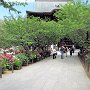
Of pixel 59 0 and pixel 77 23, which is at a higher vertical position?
pixel 59 0

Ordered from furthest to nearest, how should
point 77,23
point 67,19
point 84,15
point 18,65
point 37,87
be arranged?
point 67,19, point 77,23, point 84,15, point 18,65, point 37,87

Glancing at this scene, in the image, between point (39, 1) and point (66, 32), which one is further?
point (39, 1)

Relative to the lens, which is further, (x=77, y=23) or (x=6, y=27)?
(x=6, y=27)

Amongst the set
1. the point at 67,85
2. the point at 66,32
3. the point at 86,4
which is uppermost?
the point at 86,4

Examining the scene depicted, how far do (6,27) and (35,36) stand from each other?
4186mm

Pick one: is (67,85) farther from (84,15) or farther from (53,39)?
(53,39)

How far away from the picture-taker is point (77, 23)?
40312 millimetres

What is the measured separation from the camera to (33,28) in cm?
4622

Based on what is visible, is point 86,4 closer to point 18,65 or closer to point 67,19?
point 67,19

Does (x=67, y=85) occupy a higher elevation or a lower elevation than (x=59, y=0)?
lower

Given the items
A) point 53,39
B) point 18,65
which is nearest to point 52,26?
point 53,39

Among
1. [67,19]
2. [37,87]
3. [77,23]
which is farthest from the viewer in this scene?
[67,19]

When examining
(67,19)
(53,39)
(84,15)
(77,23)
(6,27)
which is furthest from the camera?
(53,39)

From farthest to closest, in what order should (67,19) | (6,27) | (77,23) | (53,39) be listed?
(53,39) < (6,27) < (67,19) < (77,23)
